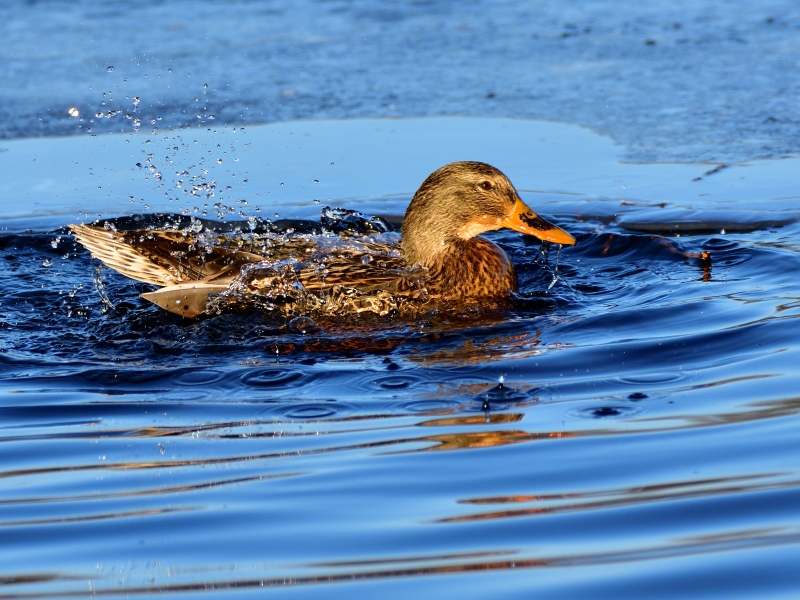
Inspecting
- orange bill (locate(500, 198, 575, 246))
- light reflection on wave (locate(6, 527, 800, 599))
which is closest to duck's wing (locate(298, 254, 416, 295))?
orange bill (locate(500, 198, 575, 246))

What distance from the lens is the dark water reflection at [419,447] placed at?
3.03m

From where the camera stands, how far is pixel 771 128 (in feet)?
28.3

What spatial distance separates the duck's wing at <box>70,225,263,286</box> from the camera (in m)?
6.36

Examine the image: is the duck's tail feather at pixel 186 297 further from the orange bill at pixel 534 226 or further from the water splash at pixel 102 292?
the orange bill at pixel 534 226

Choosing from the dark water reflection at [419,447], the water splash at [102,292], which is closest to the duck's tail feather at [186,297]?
the dark water reflection at [419,447]

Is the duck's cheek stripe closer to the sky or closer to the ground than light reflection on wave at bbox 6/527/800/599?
closer to the sky

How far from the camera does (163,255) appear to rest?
6402 millimetres

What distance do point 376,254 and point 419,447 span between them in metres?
2.70

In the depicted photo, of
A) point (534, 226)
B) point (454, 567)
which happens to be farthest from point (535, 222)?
point (454, 567)

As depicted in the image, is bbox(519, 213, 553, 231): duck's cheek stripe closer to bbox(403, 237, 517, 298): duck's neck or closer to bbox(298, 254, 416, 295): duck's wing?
bbox(403, 237, 517, 298): duck's neck

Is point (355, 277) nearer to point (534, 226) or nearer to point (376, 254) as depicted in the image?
point (376, 254)

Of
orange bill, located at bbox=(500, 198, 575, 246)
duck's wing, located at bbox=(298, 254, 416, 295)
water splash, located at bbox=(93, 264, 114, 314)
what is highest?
orange bill, located at bbox=(500, 198, 575, 246)

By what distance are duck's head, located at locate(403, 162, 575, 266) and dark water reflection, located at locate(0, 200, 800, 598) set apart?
54 centimetres

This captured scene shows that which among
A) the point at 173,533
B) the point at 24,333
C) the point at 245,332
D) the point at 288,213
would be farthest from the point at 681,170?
the point at 173,533
